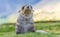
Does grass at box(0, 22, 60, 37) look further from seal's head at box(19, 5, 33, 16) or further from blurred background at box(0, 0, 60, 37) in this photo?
seal's head at box(19, 5, 33, 16)

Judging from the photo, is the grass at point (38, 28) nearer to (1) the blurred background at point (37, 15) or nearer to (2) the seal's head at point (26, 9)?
(1) the blurred background at point (37, 15)

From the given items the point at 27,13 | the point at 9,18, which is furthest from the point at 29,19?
the point at 9,18

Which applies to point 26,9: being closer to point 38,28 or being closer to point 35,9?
point 35,9

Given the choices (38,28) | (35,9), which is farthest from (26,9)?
(38,28)

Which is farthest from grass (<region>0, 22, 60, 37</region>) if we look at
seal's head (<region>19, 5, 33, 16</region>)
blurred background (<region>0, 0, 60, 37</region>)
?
seal's head (<region>19, 5, 33, 16</region>)

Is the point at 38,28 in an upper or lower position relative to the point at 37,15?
lower

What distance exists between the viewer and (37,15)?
59.2 inches

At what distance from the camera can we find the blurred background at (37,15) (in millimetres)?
1487

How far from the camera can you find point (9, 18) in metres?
1.50

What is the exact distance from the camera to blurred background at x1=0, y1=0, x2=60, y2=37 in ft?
4.88

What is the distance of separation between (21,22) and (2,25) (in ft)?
0.62

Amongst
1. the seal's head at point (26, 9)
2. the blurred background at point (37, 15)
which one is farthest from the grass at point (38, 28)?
the seal's head at point (26, 9)

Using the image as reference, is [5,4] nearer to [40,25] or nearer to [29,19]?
[29,19]

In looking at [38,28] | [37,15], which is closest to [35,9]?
[37,15]
